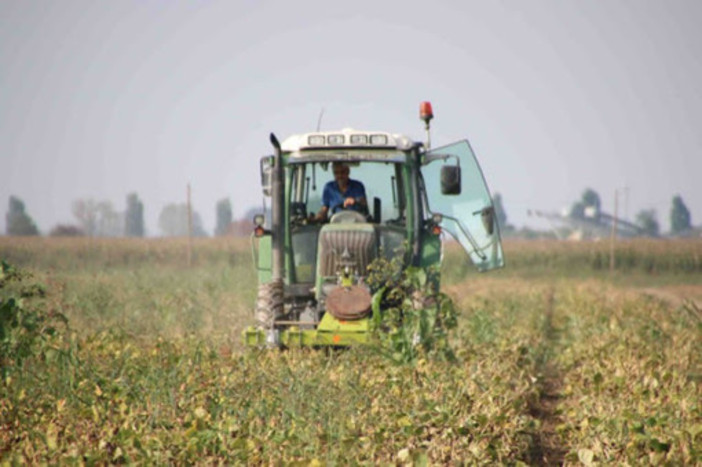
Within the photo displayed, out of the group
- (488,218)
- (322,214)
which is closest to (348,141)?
(322,214)

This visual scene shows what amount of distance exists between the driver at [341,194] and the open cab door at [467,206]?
67 cm

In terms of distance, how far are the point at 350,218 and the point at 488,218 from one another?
1.37 metres

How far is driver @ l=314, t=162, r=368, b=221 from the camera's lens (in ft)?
29.7

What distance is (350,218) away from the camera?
892 centimetres

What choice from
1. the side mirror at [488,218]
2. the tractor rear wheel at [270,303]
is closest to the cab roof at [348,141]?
the side mirror at [488,218]

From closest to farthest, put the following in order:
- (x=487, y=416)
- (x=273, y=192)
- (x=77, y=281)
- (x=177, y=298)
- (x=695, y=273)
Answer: (x=487, y=416)
(x=273, y=192)
(x=177, y=298)
(x=77, y=281)
(x=695, y=273)

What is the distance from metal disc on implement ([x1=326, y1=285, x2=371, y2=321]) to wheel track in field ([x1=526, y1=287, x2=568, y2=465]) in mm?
1722

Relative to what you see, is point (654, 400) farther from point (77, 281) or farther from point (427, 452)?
point (77, 281)

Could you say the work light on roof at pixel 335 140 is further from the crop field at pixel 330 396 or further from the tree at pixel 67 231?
the tree at pixel 67 231

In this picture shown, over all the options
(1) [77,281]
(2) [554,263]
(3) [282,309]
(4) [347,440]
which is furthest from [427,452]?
(2) [554,263]

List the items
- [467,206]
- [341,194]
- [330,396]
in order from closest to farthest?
[330,396] < [467,206] < [341,194]

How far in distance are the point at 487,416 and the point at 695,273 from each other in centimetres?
2206

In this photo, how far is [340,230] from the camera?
8719mm

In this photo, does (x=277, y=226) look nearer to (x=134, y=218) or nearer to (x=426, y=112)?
(x=426, y=112)
